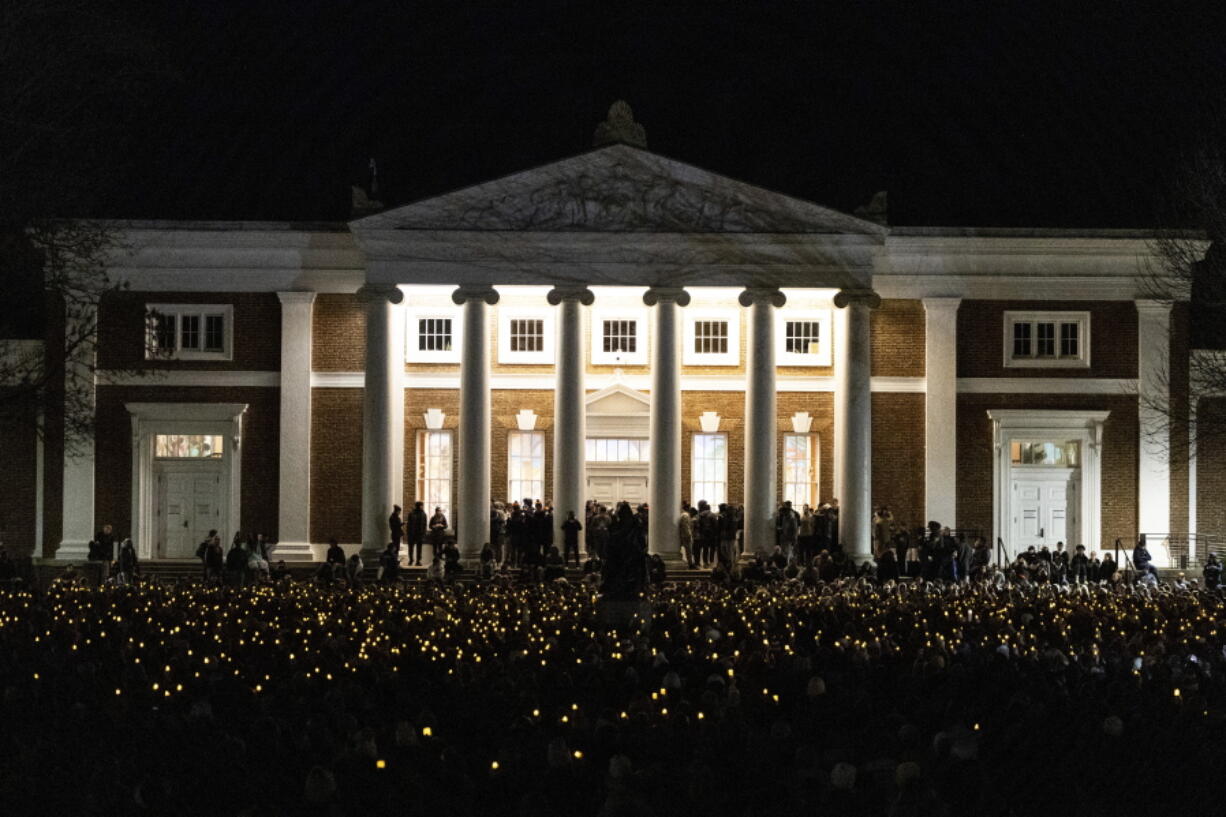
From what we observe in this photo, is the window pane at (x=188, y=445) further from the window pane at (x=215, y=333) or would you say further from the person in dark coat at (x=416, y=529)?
the person in dark coat at (x=416, y=529)

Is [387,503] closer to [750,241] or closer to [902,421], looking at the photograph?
[750,241]

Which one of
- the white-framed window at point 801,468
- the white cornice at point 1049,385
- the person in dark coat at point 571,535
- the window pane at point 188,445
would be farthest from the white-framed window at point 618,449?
the window pane at point 188,445

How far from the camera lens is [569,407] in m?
39.9

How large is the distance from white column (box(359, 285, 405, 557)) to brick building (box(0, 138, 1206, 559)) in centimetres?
8

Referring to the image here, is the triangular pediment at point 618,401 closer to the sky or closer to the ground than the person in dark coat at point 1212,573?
closer to the sky

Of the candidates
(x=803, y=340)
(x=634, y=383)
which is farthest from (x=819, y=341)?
(x=634, y=383)

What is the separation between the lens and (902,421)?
42.8 metres

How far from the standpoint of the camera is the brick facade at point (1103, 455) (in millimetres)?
42531

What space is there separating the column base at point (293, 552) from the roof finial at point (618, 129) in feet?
44.1

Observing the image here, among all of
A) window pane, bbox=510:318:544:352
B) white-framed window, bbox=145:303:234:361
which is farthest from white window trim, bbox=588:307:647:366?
white-framed window, bbox=145:303:234:361

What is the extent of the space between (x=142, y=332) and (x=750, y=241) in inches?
672

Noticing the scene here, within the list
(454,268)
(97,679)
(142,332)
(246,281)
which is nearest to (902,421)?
(454,268)

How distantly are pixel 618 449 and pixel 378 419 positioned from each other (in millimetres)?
7888

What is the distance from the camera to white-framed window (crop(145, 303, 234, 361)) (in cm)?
4219
